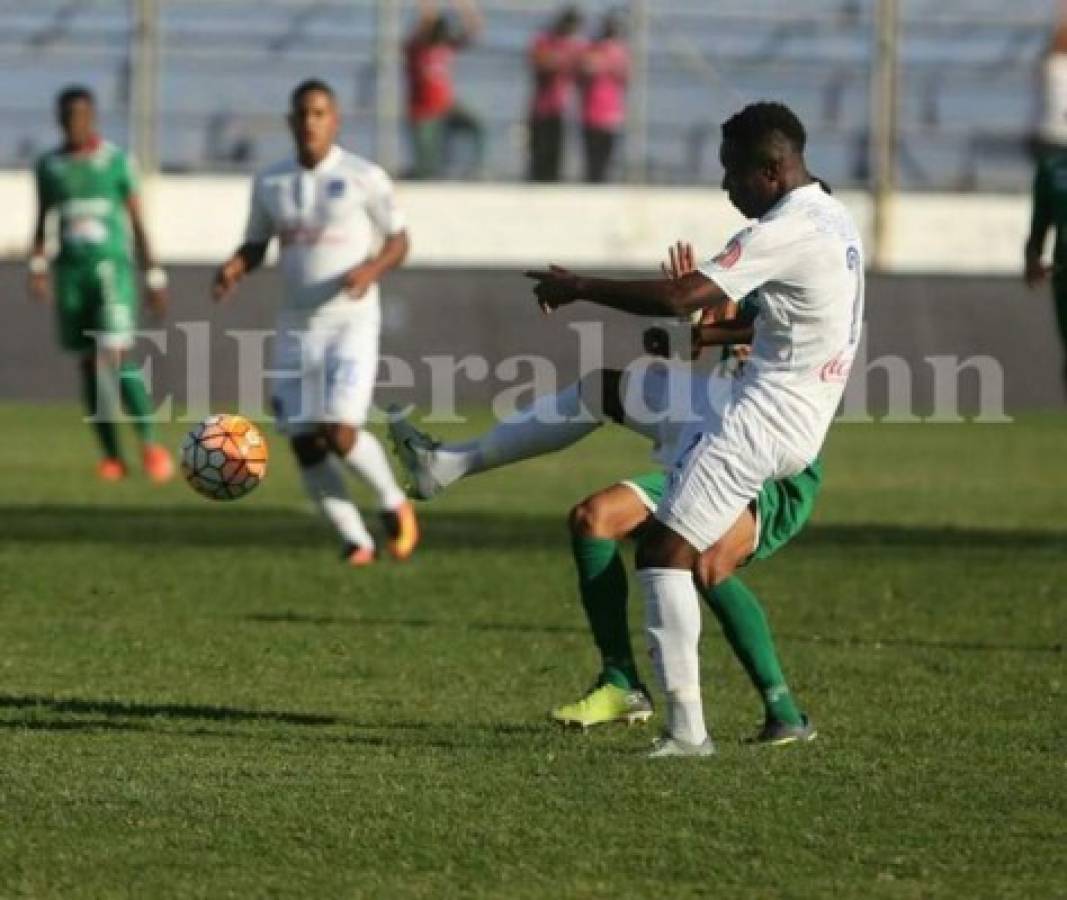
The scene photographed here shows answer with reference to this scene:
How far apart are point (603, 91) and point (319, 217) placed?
57.6 ft

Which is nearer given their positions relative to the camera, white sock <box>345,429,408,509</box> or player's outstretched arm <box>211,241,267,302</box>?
player's outstretched arm <box>211,241,267,302</box>

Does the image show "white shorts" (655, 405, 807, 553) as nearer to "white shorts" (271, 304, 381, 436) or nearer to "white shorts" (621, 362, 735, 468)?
"white shorts" (621, 362, 735, 468)

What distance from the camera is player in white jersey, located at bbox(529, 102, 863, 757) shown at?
812 centimetres

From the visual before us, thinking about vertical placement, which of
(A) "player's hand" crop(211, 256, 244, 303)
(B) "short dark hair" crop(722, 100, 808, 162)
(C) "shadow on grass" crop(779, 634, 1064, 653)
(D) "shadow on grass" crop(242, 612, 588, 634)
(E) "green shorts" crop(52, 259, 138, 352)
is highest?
(B) "short dark hair" crop(722, 100, 808, 162)

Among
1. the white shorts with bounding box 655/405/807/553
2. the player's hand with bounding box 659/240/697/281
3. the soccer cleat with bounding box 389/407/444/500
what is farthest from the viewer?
the soccer cleat with bounding box 389/407/444/500

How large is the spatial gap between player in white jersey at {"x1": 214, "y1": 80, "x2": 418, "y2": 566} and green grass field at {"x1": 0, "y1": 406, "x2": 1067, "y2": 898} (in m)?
0.56

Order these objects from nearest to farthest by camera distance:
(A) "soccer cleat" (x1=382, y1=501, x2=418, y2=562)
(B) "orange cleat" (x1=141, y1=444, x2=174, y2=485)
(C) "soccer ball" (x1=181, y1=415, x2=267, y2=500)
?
(C) "soccer ball" (x1=181, y1=415, x2=267, y2=500), (A) "soccer cleat" (x1=382, y1=501, x2=418, y2=562), (B) "orange cleat" (x1=141, y1=444, x2=174, y2=485)

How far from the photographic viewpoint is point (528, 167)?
32.4 metres

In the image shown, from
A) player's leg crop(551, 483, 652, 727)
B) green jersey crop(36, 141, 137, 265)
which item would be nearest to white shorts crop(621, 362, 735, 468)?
player's leg crop(551, 483, 652, 727)

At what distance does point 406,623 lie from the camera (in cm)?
1203

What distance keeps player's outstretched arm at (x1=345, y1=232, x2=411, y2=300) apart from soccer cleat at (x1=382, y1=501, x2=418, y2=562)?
4.35ft

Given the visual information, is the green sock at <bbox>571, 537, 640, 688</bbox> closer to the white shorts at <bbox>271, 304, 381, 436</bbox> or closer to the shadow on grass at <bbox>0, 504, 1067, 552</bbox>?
the white shorts at <bbox>271, 304, 381, 436</bbox>

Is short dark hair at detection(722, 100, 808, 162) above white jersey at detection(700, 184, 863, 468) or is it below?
above

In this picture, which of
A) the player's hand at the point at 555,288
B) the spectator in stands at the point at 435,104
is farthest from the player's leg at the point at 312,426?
the spectator in stands at the point at 435,104
